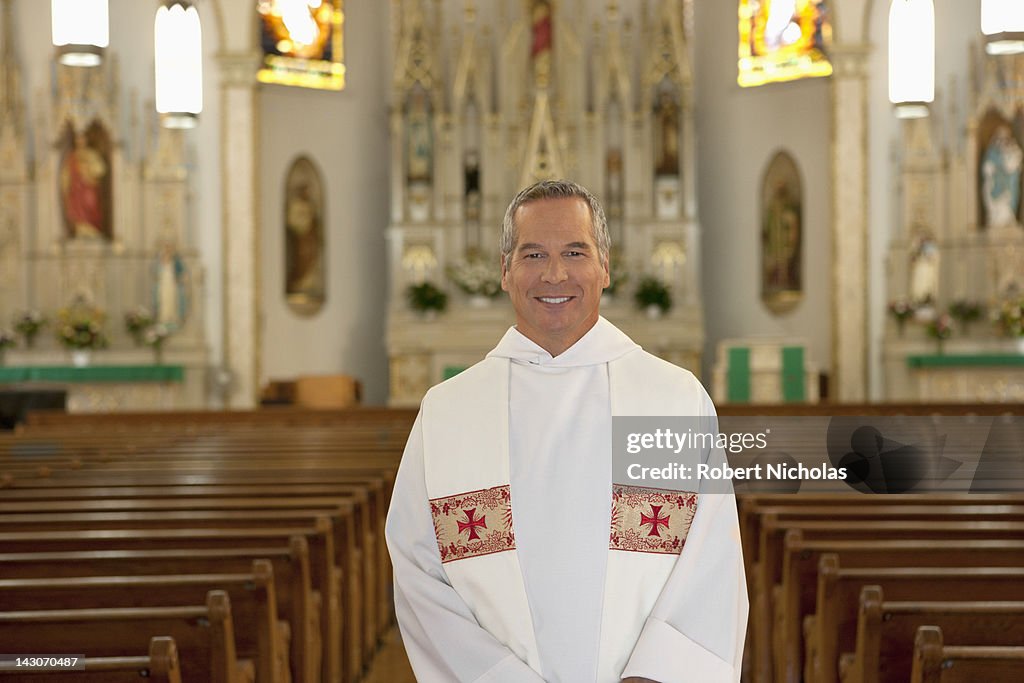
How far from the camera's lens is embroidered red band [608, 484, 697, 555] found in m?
2.58

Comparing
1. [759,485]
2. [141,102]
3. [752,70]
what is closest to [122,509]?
[759,485]

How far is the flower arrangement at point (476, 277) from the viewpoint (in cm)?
1712

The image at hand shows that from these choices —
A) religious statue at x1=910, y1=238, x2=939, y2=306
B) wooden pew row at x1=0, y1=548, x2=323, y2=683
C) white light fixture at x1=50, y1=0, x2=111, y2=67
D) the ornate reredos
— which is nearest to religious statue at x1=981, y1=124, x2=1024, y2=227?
religious statue at x1=910, y1=238, x2=939, y2=306

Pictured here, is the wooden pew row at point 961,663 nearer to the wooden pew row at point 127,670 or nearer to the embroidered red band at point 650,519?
the embroidered red band at point 650,519

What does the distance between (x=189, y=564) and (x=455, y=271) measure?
1365 cm

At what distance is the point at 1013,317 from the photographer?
14234 millimetres

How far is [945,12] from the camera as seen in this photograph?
1551cm

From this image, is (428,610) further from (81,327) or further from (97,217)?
(97,217)

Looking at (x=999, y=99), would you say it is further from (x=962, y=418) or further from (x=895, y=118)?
(x=962, y=418)

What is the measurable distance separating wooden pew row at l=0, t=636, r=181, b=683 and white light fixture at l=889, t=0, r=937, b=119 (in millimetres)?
10433

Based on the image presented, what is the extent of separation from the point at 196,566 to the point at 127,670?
1141 mm

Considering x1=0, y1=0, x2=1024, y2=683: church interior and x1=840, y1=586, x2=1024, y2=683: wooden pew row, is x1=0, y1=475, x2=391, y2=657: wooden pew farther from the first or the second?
→ x1=0, y1=0, x2=1024, y2=683: church interior

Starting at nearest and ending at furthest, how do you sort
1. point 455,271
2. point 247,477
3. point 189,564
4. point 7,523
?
point 189,564 → point 7,523 → point 247,477 → point 455,271

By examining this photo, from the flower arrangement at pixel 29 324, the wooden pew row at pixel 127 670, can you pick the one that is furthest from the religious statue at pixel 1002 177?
the wooden pew row at pixel 127 670
